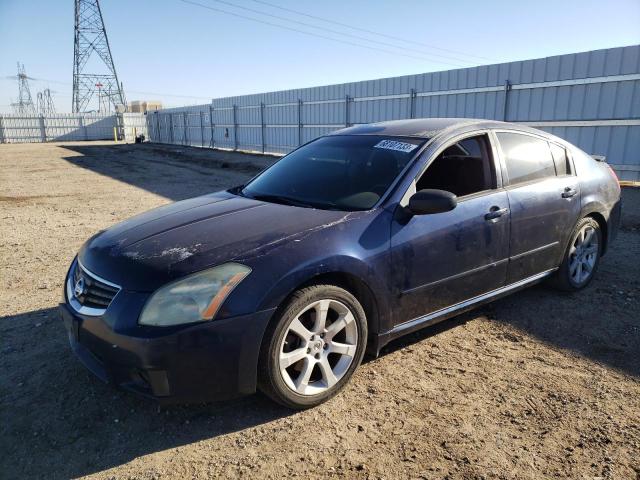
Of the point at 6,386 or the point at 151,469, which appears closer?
the point at 151,469

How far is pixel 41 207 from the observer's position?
9.67 m

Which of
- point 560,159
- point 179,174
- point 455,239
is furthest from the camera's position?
point 179,174

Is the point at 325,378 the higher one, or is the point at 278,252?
the point at 278,252

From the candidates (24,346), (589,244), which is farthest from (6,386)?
(589,244)

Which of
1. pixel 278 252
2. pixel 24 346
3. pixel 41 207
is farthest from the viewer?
pixel 41 207

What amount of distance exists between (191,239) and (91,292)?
609mm

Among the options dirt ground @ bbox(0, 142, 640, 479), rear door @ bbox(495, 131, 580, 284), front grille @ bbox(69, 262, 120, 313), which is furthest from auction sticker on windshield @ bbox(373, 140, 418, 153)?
front grille @ bbox(69, 262, 120, 313)

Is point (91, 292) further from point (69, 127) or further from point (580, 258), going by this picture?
point (69, 127)

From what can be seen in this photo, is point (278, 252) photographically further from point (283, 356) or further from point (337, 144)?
point (337, 144)

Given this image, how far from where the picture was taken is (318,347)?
8.91 ft

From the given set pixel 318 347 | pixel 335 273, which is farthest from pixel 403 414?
pixel 335 273

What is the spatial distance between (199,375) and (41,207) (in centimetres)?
896

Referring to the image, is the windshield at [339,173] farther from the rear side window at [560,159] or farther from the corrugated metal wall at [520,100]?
the corrugated metal wall at [520,100]

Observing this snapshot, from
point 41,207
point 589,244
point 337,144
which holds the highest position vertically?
point 337,144
